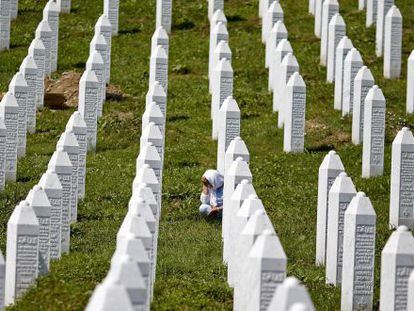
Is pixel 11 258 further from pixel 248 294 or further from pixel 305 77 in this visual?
pixel 305 77

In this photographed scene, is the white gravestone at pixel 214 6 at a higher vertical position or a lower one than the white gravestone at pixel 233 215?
higher

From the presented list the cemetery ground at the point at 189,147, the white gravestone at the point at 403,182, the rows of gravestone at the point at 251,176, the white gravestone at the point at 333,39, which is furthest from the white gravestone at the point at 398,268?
the white gravestone at the point at 333,39

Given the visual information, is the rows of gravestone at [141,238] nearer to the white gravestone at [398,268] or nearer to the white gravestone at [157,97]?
the white gravestone at [157,97]

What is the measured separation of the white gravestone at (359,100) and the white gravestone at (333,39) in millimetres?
3549

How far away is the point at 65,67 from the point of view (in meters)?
29.4

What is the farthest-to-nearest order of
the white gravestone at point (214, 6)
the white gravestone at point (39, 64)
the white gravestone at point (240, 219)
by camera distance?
the white gravestone at point (214, 6) → the white gravestone at point (39, 64) → the white gravestone at point (240, 219)

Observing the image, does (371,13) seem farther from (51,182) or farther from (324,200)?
(51,182)

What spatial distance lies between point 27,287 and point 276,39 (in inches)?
557

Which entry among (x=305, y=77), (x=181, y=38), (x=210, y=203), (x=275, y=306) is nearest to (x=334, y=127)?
(x=305, y=77)

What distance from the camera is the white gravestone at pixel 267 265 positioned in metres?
12.8

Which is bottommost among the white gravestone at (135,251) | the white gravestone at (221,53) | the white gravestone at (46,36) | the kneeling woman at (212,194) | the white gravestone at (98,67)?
the white gravestone at (135,251)

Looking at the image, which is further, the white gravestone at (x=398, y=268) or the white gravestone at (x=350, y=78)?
the white gravestone at (x=350, y=78)

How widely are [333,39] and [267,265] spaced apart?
16.1 metres

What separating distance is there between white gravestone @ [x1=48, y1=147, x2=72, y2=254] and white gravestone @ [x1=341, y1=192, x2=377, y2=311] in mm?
3596
